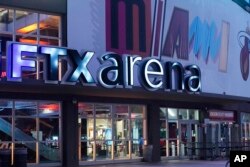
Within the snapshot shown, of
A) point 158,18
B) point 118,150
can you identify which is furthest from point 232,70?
point 118,150

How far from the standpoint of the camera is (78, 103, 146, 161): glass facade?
25859 mm

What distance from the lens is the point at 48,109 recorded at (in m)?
24.0

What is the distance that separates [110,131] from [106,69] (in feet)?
18.0

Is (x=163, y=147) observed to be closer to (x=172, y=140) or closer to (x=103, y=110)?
(x=172, y=140)

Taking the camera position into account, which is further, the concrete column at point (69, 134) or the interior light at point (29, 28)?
the concrete column at point (69, 134)

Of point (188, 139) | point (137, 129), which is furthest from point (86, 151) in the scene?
point (188, 139)

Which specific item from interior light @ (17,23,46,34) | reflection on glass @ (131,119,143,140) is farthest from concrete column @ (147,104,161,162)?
interior light @ (17,23,46,34)

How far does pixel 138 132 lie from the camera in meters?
28.9

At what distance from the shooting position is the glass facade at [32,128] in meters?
22.5

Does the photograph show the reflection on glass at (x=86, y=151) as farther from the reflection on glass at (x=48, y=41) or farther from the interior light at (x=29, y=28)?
the interior light at (x=29, y=28)

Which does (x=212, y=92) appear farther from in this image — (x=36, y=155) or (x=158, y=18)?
(x=36, y=155)

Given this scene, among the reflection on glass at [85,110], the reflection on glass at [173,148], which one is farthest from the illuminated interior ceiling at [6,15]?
the reflection on glass at [173,148]

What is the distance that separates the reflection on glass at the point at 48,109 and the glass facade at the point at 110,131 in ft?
5.28

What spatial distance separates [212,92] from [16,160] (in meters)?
15.2
